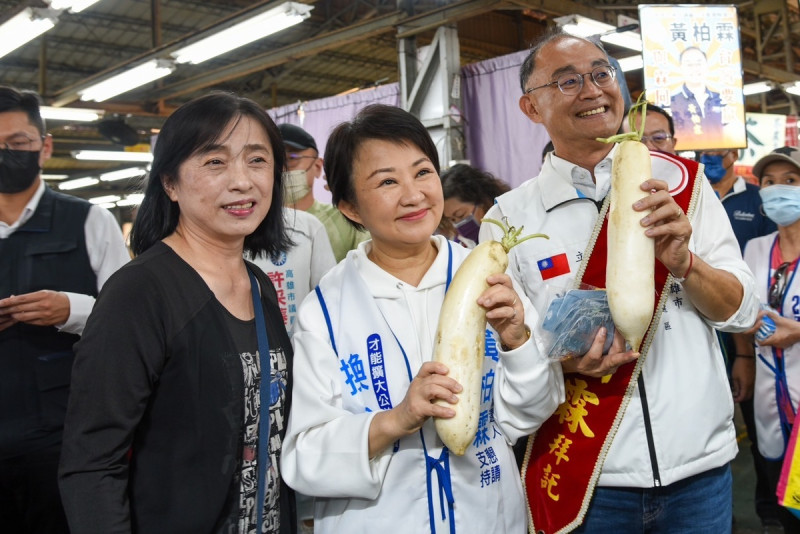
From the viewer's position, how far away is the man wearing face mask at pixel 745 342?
3.93 m

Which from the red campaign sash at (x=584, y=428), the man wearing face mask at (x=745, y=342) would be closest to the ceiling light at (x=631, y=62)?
the man wearing face mask at (x=745, y=342)

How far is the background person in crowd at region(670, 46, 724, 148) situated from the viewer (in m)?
6.21

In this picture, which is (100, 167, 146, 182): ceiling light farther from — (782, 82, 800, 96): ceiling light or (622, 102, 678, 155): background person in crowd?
(622, 102, 678, 155): background person in crowd

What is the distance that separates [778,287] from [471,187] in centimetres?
178

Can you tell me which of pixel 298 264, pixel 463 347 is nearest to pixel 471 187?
pixel 298 264

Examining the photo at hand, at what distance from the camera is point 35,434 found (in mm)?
2414

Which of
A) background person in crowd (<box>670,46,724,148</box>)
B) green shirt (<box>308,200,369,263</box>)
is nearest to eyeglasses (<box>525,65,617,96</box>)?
green shirt (<box>308,200,369,263</box>)

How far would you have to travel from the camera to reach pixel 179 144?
1727 millimetres

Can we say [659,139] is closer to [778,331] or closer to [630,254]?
[778,331]

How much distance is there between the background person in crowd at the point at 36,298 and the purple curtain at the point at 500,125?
16.5ft

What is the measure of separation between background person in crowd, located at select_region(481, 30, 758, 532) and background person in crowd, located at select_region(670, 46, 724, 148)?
4651 mm

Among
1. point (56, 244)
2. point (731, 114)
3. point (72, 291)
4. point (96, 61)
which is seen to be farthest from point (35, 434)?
point (96, 61)

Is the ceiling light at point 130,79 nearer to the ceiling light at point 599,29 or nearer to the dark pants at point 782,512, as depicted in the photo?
the ceiling light at point 599,29

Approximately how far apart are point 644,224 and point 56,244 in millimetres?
2101
